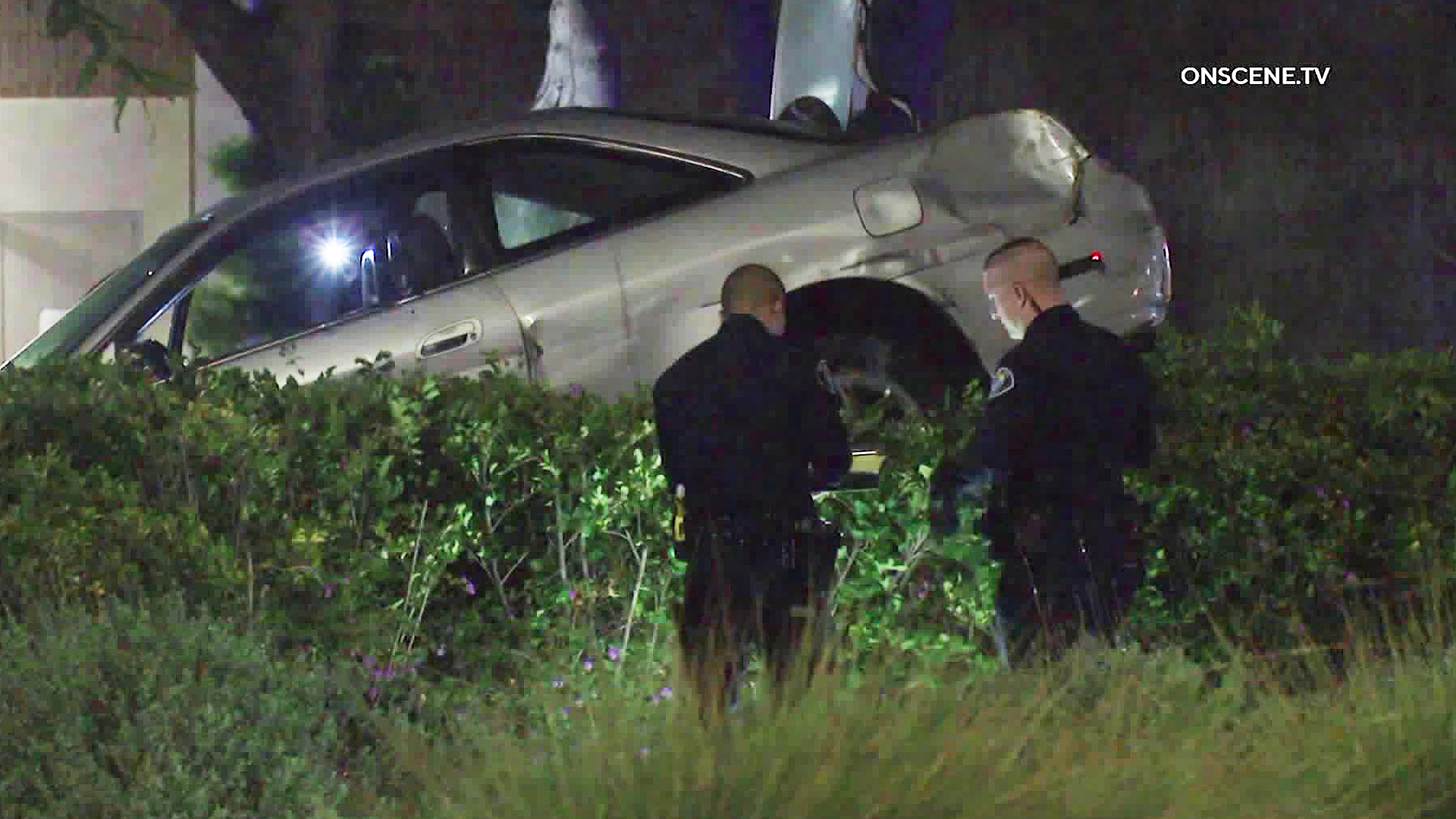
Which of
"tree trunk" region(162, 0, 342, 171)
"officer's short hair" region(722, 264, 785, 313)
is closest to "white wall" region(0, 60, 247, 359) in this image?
"tree trunk" region(162, 0, 342, 171)

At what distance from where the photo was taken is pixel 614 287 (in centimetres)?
704

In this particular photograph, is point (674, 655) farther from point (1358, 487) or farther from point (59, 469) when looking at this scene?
point (1358, 487)

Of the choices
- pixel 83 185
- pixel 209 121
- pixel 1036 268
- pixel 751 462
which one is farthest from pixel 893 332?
pixel 83 185

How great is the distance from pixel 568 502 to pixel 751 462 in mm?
1025

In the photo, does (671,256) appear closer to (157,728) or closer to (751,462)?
(751,462)

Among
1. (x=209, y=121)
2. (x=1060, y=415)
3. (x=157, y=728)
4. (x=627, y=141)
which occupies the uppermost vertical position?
(x=209, y=121)

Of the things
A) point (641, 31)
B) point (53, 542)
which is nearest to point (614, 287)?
point (53, 542)

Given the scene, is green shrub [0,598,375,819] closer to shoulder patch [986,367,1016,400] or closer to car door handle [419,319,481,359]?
shoulder patch [986,367,1016,400]

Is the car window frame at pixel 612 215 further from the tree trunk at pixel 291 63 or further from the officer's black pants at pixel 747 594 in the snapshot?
the tree trunk at pixel 291 63

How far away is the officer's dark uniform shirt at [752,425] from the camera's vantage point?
5.23 metres

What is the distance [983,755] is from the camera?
366 centimetres

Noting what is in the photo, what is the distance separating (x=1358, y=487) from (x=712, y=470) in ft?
7.26

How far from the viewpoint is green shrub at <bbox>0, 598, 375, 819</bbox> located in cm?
416

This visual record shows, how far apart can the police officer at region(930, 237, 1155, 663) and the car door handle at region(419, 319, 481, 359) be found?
222cm
